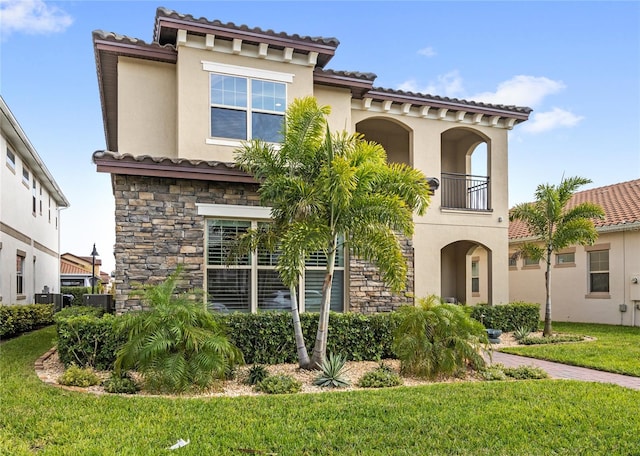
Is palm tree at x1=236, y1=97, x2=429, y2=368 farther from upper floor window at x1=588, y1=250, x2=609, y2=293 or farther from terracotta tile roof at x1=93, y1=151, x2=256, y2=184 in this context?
upper floor window at x1=588, y1=250, x2=609, y2=293

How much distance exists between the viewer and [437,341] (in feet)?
28.0

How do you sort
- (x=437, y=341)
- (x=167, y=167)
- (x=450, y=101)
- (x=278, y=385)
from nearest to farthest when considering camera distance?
(x=278, y=385) < (x=437, y=341) < (x=167, y=167) < (x=450, y=101)

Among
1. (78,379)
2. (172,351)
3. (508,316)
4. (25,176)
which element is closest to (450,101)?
(508,316)

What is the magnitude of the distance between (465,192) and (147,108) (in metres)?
11.1

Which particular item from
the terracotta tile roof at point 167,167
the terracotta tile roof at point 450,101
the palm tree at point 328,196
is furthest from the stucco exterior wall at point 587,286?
the terracotta tile roof at point 167,167

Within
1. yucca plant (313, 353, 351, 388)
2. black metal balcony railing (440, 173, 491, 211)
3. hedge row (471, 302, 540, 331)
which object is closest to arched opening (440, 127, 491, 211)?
black metal balcony railing (440, 173, 491, 211)

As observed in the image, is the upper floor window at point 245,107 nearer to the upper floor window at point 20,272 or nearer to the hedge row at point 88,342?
the hedge row at point 88,342

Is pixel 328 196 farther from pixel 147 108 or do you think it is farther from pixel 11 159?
pixel 11 159

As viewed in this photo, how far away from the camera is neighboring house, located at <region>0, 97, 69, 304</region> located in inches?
640

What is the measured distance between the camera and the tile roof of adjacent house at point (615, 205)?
1764 centimetres

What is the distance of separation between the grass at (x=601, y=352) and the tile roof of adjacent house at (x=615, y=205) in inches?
168

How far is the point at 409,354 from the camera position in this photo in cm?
846

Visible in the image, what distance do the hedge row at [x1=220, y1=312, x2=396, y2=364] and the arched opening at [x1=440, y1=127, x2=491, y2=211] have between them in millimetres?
7871

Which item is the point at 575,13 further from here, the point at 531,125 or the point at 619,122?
the point at 619,122
